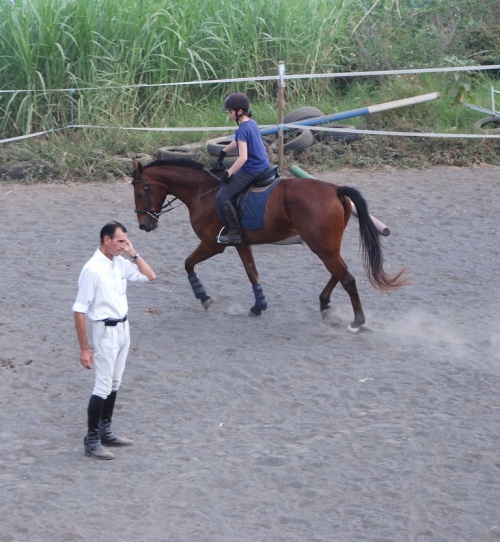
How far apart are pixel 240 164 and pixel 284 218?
25.1 inches

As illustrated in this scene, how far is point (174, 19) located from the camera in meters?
14.7

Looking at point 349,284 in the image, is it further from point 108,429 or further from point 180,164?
point 108,429

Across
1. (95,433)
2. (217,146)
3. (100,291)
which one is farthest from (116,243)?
(217,146)

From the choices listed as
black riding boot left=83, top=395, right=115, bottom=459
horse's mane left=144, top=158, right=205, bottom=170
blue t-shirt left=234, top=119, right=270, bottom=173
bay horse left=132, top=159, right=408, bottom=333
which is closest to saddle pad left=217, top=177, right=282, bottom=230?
bay horse left=132, top=159, right=408, bottom=333

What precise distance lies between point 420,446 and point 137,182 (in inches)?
161

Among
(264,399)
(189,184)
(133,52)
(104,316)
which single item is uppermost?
(133,52)

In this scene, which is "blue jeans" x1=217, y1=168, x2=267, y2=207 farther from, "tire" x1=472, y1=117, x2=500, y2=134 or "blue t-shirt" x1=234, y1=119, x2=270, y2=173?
"tire" x1=472, y1=117, x2=500, y2=134

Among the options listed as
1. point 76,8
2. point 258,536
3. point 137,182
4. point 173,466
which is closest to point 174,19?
point 76,8

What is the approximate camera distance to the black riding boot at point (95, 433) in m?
6.04

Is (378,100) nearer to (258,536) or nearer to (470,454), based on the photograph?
(470,454)

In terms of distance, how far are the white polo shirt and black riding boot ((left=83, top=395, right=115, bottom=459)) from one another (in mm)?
545

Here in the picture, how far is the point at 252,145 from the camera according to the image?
8.51m

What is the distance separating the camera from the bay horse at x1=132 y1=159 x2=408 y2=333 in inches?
330

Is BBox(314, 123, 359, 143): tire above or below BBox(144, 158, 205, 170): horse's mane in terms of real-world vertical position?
below
